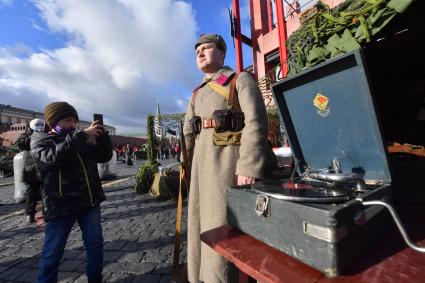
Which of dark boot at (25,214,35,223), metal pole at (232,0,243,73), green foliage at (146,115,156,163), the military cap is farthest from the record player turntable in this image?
green foliage at (146,115,156,163)

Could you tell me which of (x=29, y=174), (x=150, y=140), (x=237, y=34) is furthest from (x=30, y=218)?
(x=237, y=34)

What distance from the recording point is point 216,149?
1986mm

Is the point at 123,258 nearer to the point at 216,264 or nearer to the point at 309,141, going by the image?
the point at 216,264

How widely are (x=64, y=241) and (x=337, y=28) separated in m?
2.87

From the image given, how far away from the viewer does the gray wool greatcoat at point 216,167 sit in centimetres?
176

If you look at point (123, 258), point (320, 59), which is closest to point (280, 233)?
point (320, 59)

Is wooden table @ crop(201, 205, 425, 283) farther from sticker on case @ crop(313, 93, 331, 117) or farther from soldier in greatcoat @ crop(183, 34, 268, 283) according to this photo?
sticker on case @ crop(313, 93, 331, 117)

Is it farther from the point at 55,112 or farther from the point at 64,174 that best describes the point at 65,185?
the point at 55,112

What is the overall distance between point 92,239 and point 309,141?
7.09 ft

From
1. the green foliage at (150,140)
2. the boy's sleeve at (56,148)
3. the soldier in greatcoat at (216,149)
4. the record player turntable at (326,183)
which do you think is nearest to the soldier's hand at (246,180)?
the soldier in greatcoat at (216,149)

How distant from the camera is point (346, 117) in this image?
1.59 metres

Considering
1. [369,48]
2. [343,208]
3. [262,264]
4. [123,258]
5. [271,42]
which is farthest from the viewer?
[271,42]

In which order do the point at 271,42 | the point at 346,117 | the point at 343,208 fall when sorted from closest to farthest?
the point at 343,208
the point at 346,117
the point at 271,42

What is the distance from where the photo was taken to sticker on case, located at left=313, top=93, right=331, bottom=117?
67.3 inches
